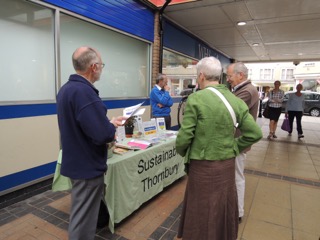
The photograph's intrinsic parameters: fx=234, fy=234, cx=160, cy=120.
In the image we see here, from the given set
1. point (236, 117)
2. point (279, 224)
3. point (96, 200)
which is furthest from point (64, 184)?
point (279, 224)

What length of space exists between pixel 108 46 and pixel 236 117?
3.50m

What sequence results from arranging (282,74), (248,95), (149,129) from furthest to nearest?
(282,74)
(149,129)
(248,95)

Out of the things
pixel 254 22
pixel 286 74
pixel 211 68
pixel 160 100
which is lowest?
pixel 160 100

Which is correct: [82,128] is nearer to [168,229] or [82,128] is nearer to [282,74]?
[168,229]

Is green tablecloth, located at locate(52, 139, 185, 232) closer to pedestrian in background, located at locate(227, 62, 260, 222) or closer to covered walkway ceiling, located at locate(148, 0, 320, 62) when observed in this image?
pedestrian in background, located at locate(227, 62, 260, 222)

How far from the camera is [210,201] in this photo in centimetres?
170

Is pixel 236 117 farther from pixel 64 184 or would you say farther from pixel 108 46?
pixel 108 46

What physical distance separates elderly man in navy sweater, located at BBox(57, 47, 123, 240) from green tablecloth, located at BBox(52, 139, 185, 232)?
456 mm

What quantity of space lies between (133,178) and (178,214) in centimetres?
74

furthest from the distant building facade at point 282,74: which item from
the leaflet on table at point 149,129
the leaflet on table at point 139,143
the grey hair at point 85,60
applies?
the grey hair at point 85,60

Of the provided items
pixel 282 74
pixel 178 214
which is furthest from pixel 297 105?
pixel 282 74

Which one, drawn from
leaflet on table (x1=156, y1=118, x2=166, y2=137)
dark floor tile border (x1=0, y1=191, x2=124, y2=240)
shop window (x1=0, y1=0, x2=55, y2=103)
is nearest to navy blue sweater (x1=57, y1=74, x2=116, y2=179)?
dark floor tile border (x1=0, y1=191, x2=124, y2=240)

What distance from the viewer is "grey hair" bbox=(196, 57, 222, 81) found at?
169cm

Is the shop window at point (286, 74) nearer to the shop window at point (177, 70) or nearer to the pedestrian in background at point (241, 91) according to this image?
the shop window at point (177, 70)
